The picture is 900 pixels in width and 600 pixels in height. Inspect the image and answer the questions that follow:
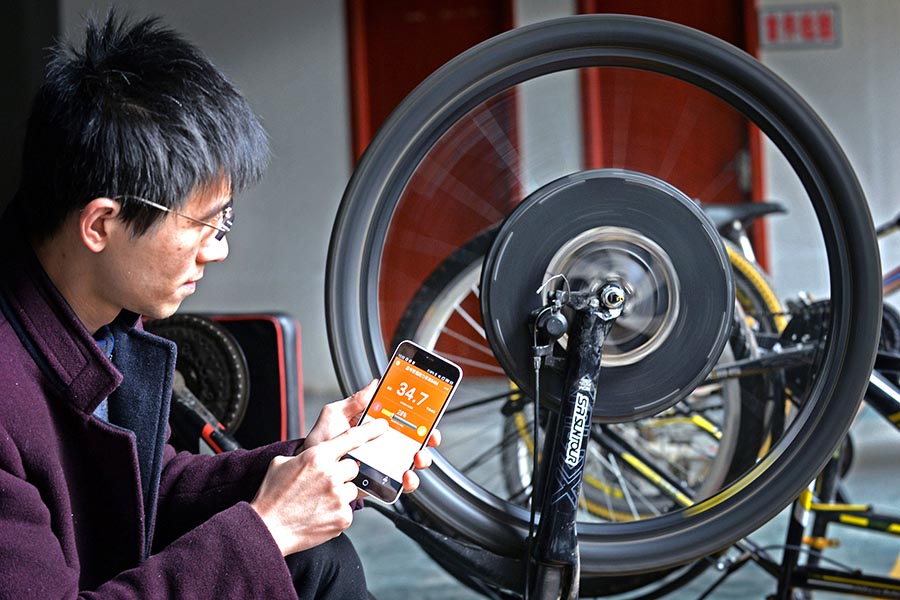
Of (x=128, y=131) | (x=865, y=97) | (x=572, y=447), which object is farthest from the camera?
(x=865, y=97)

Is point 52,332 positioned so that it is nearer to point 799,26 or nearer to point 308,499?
point 308,499

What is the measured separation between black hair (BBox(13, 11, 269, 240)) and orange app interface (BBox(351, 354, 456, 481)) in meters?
0.23

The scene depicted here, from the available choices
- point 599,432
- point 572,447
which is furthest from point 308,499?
point 599,432

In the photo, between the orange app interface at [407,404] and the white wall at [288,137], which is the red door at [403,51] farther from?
the orange app interface at [407,404]

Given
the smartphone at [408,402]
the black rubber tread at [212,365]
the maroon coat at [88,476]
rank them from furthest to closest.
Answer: the black rubber tread at [212,365] < the smartphone at [408,402] < the maroon coat at [88,476]

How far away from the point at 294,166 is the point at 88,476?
3.77 m

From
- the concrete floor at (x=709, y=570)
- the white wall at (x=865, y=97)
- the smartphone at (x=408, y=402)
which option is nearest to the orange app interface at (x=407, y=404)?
the smartphone at (x=408, y=402)

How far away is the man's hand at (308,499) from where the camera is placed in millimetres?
831

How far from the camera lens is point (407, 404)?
0.95 metres

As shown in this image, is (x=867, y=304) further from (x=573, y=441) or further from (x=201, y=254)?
(x=201, y=254)

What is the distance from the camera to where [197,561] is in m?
0.79

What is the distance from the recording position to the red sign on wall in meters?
4.19

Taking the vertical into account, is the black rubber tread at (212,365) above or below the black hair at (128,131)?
below

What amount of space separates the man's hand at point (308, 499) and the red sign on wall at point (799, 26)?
12.7ft
